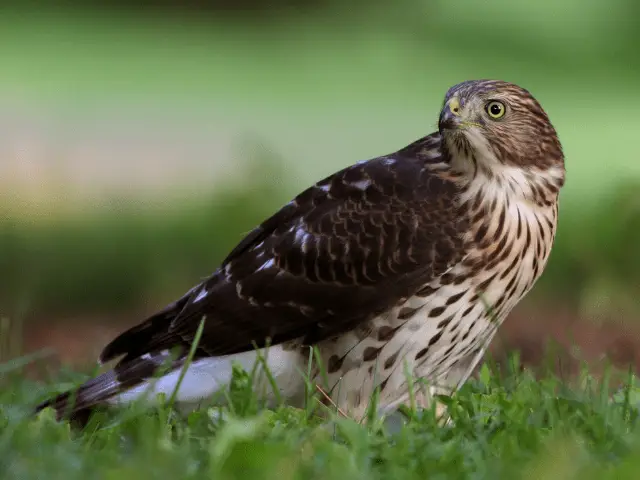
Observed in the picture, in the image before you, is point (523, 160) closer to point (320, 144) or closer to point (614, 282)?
point (614, 282)

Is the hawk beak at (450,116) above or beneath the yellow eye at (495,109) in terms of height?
above

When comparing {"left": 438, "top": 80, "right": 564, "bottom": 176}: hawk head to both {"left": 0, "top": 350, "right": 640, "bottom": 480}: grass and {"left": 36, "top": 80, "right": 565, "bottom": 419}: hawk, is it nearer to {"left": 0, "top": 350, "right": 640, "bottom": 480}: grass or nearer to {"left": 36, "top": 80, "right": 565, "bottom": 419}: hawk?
{"left": 36, "top": 80, "right": 565, "bottom": 419}: hawk

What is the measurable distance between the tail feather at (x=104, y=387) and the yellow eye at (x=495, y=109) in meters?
1.44

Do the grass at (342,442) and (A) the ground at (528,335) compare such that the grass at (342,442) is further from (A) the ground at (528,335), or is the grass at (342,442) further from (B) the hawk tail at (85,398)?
(A) the ground at (528,335)

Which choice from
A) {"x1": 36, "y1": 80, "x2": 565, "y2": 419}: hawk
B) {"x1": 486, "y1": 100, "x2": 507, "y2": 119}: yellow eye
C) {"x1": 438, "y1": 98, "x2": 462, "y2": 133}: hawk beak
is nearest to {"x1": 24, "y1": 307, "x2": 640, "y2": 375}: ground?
{"x1": 36, "y1": 80, "x2": 565, "y2": 419}: hawk

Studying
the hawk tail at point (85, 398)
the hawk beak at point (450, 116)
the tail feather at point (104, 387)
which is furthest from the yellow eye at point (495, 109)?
the hawk tail at point (85, 398)

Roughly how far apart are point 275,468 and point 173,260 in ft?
16.3

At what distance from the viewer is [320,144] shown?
1295cm

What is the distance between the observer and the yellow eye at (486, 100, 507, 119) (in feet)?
15.7

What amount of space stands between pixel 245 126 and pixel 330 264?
350 inches

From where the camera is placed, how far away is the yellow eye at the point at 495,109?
4.77 m

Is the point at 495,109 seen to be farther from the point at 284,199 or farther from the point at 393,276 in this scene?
the point at 284,199

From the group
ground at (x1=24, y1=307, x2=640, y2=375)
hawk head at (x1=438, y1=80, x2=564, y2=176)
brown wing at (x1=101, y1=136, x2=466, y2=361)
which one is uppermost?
hawk head at (x1=438, y1=80, x2=564, y2=176)

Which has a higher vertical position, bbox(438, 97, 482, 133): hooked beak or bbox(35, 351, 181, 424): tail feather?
bbox(438, 97, 482, 133): hooked beak
